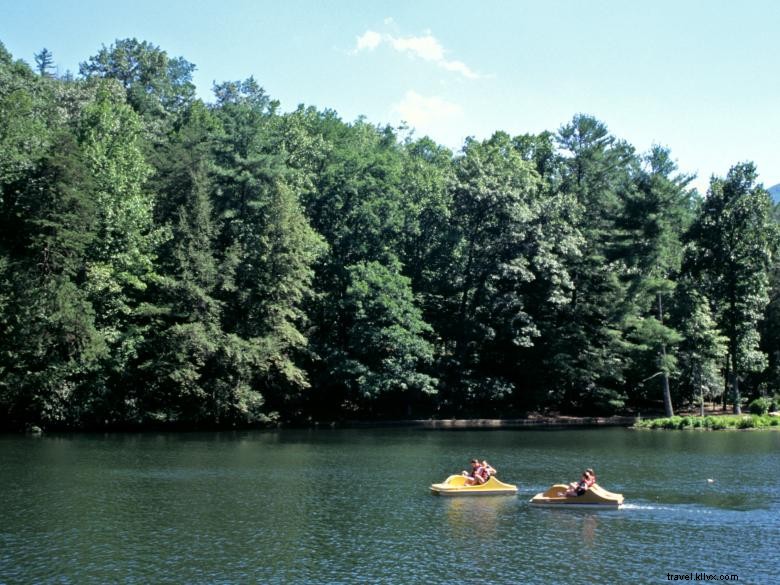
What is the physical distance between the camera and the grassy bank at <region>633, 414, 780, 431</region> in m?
59.1

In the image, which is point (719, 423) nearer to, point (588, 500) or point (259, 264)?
point (588, 500)

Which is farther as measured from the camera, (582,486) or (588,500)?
(582,486)

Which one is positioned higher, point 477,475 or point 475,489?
point 477,475

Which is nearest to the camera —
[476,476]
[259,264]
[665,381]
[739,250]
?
[476,476]

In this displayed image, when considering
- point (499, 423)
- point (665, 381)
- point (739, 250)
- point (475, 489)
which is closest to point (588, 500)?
point (475, 489)

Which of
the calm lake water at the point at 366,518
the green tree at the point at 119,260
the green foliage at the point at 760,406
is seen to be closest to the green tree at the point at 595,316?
the green foliage at the point at 760,406

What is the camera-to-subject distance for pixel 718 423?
196 ft

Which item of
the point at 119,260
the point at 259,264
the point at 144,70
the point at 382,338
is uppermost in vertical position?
the point at 144,70

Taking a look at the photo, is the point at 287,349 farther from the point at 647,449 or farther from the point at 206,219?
the point at 647,449

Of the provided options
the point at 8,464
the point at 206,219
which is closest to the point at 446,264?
the point at 206,219

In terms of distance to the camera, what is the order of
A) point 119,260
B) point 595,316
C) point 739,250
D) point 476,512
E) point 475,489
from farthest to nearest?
point 595,316
point 739,250
point 119,260
point 475,489
point 476,512

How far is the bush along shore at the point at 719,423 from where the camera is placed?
194 ft

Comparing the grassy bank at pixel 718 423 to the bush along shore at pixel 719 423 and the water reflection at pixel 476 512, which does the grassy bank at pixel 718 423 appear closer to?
the bush along shore at pixel 719 423

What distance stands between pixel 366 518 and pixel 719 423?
133 ft
